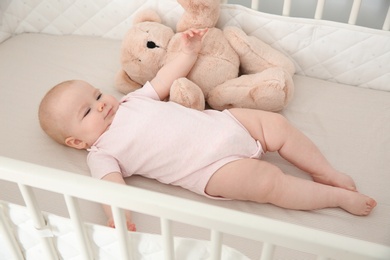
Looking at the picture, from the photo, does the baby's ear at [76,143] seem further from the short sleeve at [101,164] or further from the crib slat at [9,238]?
the crib slat at [9,238]

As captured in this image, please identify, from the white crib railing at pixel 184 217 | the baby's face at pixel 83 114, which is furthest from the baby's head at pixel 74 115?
the white crib railing at pixel 184 217

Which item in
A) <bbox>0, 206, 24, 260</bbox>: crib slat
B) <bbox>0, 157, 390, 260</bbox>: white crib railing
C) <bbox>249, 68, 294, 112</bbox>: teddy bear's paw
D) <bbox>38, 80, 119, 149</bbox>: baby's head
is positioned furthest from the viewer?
<bbox>249, 68, 294, 112</bbox>: teddy bear's paw

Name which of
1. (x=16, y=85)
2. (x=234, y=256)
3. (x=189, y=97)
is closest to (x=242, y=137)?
(x=189, y=97)

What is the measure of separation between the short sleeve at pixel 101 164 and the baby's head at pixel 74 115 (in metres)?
0.05

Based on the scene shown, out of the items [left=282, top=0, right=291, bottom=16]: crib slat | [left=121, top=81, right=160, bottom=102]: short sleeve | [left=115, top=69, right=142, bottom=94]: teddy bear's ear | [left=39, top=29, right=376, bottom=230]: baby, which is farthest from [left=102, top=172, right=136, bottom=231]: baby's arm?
[left=282, top=0, right=291, bottom=16]: crib slat

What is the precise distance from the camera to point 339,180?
0.90 m

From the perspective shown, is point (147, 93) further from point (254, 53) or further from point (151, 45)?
point (254, 53)

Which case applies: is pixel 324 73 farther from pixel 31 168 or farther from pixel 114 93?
pixel 31 168

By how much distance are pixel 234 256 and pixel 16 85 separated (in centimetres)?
85

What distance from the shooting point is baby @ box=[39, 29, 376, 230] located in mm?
855

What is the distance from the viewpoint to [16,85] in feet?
3.97

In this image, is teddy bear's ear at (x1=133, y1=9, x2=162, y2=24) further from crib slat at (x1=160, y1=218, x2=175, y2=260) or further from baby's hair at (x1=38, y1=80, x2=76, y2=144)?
crib slat at (x1=160, y1=218, x2=175, y2=260)

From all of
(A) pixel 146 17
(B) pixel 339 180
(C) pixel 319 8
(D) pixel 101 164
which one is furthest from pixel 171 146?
(C) pixel 319 8

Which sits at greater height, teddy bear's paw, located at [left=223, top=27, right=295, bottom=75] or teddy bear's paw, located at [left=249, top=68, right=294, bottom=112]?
teddy bear's paw, located at [left=223, top=27, right=295, bottom=75]
